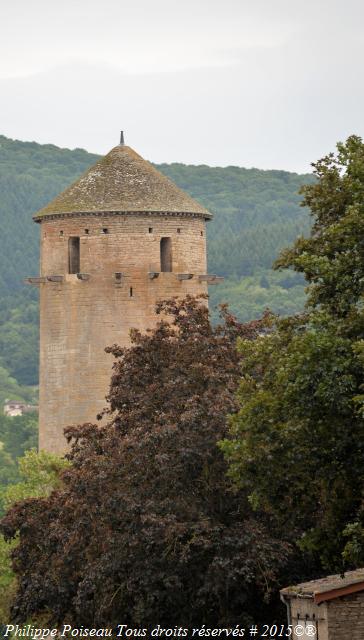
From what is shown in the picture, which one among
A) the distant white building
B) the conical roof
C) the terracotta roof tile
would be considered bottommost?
the distant white building

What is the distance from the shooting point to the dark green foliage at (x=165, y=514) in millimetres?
32031

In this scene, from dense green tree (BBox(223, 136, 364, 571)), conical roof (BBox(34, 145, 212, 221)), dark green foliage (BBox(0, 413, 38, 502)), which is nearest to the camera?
dense green tree (BBox(223, 136, 364, 571))

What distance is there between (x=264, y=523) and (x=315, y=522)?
3504 millimetres

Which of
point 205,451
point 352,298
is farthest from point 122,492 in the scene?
point 352,298

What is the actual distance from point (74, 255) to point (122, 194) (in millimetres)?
2121

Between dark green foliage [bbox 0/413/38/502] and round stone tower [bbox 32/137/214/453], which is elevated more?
round stone tower [bbox 32/137/214/453]

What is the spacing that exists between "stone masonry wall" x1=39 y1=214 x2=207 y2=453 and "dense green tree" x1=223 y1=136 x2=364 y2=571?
27.2 metres

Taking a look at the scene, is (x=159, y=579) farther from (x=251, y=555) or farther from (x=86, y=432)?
(x=86, y=432)

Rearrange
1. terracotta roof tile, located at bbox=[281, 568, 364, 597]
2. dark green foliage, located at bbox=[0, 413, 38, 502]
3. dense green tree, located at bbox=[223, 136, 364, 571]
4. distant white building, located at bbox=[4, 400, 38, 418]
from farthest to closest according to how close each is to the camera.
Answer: distant white building, located at bbox=[4, 400, 38, 418]
dark green foliage, located at bbox=[0, 413, 38, 502]
terracotta roof tile, located at bbox=[281, 568, 364, 597]
dense green tree, located at bbox=[223, 136, 364, 571]

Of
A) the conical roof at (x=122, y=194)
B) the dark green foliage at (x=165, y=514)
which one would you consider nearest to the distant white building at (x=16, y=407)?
the conical roof at (x=122, y=194)

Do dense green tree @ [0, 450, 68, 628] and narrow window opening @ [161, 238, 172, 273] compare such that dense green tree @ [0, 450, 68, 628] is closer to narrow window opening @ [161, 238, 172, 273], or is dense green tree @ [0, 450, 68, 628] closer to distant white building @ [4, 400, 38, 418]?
narrow window opening @ [161, 238, 172, 273]

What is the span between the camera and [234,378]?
34.1 metres

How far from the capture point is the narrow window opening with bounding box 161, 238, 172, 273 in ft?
184

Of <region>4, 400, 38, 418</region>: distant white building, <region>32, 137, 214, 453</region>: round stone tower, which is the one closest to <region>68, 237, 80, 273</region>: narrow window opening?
<region>32, 137, 214, 453</region>: round stone tower
